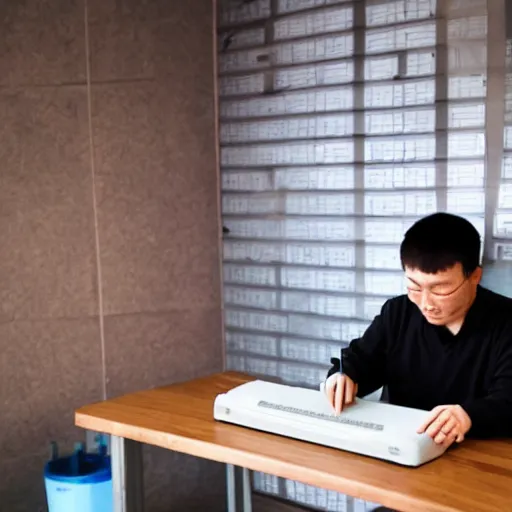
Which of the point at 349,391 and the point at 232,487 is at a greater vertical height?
the point at 349,391

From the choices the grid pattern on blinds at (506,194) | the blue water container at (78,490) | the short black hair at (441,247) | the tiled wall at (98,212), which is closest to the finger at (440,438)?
the short black hair at (441,247)

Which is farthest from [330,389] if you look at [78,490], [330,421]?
[78,490]

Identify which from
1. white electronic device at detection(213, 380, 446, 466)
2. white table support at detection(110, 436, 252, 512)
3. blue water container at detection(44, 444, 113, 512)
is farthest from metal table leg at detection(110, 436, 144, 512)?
blue water container at detection(44, 444, 113, 512)

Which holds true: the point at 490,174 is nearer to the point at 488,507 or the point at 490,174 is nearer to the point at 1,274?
the point at 488,507

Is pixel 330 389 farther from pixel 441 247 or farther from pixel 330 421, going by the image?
pixel 441 247

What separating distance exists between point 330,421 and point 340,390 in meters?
0.12

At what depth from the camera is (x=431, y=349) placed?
2041 mm

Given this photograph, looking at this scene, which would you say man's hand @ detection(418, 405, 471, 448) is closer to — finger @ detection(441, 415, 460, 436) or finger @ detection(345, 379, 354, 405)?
finger @ detection(441, 415, 460, 436)

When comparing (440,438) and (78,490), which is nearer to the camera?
(440,438)

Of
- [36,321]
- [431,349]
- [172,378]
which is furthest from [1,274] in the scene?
[431,349]

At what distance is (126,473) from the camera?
2162 millimetres

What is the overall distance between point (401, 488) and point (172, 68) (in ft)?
5.86

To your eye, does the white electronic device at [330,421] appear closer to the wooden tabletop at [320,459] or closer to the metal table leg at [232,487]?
the wooden tabletop at [320,459]

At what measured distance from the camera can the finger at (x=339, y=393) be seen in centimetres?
190
